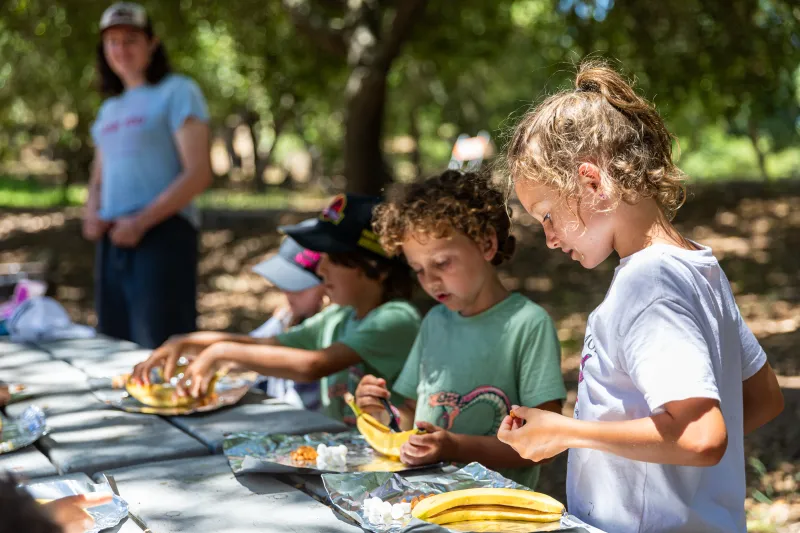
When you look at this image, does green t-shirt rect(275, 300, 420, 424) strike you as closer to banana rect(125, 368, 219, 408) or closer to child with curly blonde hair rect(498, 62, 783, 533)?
banana rect(125, 368, 219, 408)

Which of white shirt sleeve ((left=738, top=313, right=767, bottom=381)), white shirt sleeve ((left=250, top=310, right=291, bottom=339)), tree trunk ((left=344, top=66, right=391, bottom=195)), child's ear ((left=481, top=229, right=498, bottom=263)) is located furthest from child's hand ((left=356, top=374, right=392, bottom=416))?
tree trunk ((left=344, top=66, right=391, bottom=195))

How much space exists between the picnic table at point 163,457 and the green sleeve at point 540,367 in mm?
512

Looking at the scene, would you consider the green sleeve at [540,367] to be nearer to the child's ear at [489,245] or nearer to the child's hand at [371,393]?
the child's ear at [489,245]

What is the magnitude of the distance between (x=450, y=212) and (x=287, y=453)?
76cm

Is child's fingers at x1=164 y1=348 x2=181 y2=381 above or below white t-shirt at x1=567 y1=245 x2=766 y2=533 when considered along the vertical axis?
below

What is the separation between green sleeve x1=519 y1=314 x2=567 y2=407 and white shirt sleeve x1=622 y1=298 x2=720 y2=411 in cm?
78

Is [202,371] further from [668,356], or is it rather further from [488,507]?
[668,356]

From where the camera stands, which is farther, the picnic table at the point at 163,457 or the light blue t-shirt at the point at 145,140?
the light blue t-shirt at the point at 145,140

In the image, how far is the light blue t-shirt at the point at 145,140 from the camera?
418cm

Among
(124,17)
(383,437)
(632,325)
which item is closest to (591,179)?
(632,325)

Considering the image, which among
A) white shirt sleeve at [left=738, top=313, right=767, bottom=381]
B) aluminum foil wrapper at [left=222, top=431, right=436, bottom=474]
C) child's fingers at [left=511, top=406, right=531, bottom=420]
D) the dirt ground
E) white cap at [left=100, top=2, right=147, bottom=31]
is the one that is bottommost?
the dirt ground

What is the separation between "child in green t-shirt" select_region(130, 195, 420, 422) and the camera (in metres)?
2.80

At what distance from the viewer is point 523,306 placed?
2.44 metres

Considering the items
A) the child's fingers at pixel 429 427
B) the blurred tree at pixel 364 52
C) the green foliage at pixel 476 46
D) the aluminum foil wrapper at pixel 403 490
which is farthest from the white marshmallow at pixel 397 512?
the blurred tree at pixel 364 52
